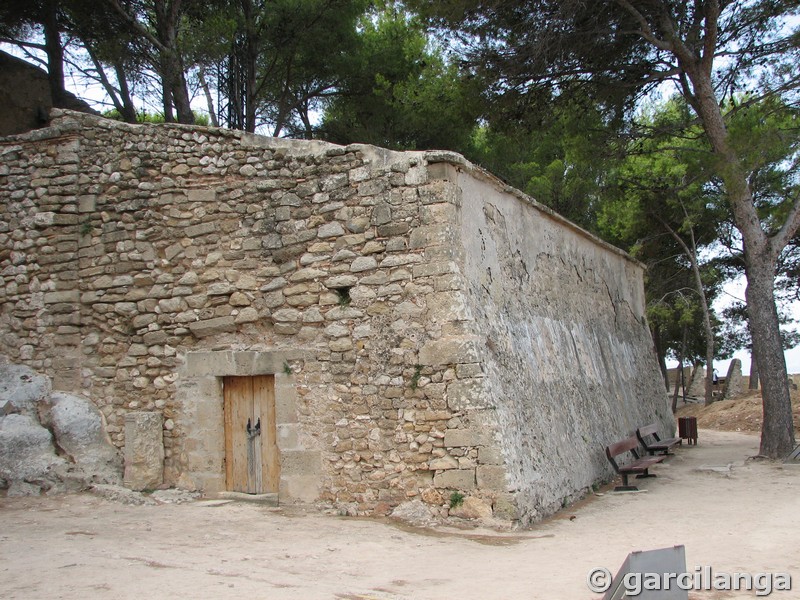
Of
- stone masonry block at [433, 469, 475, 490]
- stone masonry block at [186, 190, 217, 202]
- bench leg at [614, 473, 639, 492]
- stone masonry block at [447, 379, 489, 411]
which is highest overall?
stone masonry block at [186, 190, 217, 202]

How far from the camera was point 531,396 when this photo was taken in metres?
7.97

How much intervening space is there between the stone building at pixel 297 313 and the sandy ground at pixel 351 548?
1.75ft

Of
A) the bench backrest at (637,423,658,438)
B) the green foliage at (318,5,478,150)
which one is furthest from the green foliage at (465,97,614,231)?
the bench backrest at (637,423,658,438)

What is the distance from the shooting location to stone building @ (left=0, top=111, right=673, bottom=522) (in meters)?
7.13

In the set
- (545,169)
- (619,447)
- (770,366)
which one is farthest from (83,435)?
(545,169)

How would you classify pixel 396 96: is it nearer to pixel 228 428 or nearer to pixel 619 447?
pixel 619 447

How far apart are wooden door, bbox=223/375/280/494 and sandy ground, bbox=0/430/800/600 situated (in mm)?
361

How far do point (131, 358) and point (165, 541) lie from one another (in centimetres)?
282

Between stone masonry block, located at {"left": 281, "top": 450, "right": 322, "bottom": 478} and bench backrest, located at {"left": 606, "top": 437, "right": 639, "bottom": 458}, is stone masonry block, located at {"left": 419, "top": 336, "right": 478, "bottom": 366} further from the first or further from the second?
bench backrest, located at {"left": 606, "top": 437, "right": 639, "bottom": 458}

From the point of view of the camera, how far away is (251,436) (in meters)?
7.98

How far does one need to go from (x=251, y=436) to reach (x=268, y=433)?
0.22 m

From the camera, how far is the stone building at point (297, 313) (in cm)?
713

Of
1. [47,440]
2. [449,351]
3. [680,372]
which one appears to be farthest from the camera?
[680,372]

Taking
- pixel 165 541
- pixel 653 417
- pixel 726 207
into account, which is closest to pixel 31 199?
pixel 165 541
